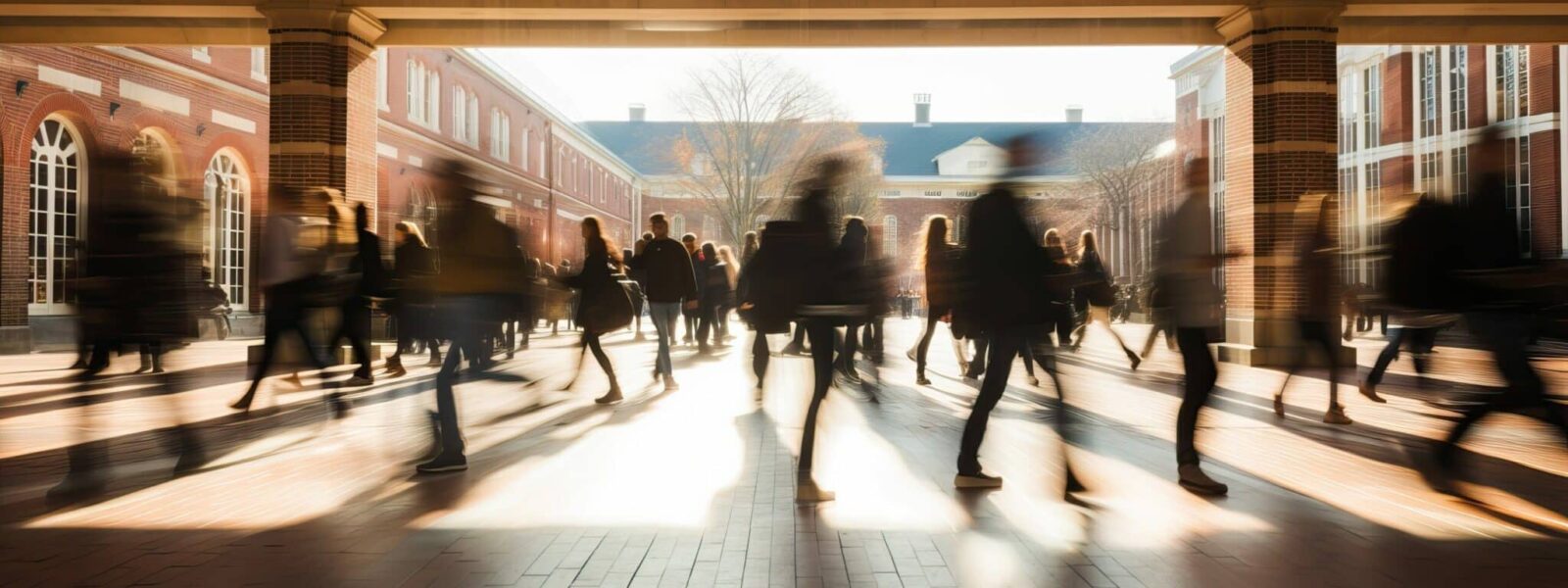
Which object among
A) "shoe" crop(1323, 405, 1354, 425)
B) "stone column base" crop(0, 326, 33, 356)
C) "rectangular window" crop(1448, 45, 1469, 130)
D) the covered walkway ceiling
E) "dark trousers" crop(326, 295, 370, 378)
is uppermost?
"rectangular window" crop(1448, 45, 1469, 130)

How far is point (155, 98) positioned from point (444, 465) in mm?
17651

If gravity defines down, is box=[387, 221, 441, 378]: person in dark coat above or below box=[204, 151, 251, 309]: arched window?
below

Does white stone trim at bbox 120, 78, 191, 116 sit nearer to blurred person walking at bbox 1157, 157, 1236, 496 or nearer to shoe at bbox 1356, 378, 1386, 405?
blurred person walking at bbox 1157, 157, 1236, 496

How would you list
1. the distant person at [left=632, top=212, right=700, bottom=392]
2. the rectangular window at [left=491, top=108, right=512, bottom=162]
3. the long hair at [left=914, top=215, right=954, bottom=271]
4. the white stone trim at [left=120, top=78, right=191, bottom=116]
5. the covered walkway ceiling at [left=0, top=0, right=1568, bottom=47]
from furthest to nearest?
the rectangular window at [left=491, top=108, right=512, bottom=162] → the white stone trim at [left=120, top=78, right=191, bottom=116] → the covered walkway ceiling at [left=0, top=0, right=1568, bottom=47] → the distant person at [left=632, top=212, right=700, bottom=392] → the long hair at [left=914, top=215, right=954, bottom=271]

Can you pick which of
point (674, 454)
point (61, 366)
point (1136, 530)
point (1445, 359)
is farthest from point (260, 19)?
point (1445, 359)

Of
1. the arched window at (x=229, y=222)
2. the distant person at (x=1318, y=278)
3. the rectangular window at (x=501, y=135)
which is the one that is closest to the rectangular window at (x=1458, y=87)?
the distant person at (x=1318, y=278)

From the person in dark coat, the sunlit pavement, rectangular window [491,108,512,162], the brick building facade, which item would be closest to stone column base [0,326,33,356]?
the brick building facade

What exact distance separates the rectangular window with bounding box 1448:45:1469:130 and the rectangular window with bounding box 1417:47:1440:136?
753 millimetres

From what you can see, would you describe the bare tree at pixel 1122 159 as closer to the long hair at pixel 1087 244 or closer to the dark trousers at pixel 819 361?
the long hair at pixel 1087 244

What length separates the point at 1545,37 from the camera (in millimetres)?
13375

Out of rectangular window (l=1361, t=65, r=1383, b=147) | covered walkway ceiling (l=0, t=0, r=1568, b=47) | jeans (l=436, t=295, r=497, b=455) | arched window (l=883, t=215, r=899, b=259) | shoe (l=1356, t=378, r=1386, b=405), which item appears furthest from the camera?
arched window (l=883, t=215, r=899, b=259)

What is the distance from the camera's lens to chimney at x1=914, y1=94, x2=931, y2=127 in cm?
7275

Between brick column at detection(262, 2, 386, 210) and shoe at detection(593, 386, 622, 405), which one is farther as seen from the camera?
brick column at detection(262, 2, 386, 210)

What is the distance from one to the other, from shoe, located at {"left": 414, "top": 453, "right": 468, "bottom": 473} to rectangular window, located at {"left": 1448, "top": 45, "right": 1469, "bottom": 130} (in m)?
33.6
